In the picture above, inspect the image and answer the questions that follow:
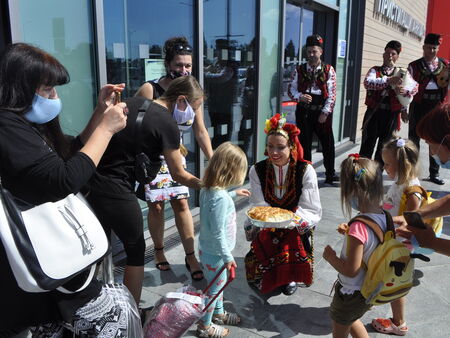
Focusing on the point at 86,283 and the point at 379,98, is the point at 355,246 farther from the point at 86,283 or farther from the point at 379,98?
the point at 379,98

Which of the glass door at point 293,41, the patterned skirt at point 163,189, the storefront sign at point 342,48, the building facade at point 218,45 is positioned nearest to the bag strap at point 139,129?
the patterned skirt at point 163,189

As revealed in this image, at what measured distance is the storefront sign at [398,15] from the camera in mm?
9070

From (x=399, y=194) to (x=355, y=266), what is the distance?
44.3 inches

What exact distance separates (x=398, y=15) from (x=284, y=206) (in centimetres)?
976

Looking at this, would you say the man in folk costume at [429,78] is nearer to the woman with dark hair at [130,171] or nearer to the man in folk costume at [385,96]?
the man in folk costume at [385,96]

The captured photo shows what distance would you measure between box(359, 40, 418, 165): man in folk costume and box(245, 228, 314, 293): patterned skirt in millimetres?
3530

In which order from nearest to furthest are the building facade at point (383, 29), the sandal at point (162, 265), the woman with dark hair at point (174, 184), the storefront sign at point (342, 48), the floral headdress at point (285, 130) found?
the floral headdress at point (285, 130) < the woman with dark hair at point (174, 184) < the sandal at point (162, 265) < the storefront sign at point (342, 48) < the building facade at point (383, 29)

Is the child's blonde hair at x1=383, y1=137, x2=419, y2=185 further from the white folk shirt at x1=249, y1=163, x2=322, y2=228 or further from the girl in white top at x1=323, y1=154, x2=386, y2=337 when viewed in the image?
the girl in white top at x1=323, y1=154, x2=386, y2=337

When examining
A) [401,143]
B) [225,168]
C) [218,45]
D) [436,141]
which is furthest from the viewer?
[218,45]

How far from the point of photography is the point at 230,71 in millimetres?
5148

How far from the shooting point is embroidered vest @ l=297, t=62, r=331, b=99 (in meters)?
5.68

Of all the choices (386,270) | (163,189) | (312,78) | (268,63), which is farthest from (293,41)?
(386,270)

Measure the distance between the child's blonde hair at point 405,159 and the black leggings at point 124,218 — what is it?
1.81 m

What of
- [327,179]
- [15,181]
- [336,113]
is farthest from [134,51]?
[336,113]
